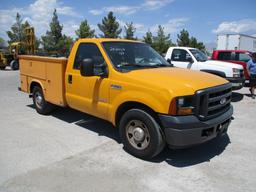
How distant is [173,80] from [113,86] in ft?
3.63

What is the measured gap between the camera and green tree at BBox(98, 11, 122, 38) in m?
33.9

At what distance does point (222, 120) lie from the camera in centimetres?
437

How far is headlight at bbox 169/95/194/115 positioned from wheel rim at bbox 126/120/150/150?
63cm

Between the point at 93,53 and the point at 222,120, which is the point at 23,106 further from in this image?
the point at 222,120

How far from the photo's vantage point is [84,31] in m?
34.3

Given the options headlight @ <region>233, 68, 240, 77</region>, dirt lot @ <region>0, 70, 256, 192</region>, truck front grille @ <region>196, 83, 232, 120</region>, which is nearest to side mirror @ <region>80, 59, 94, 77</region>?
dirt lot @ <region>0, 70, 256, 192</region>

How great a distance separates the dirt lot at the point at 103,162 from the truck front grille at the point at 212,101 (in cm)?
81

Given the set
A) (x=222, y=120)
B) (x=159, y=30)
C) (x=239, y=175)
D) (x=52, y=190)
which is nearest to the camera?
(x=52, y=190)

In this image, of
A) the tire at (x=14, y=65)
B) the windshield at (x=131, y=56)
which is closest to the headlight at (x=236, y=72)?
the windshield at (x=131, y=56)

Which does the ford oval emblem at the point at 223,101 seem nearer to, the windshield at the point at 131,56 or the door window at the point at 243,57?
the windshield at the point at 131,56

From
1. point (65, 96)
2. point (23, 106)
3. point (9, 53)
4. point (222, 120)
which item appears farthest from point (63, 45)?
point (222, 120)

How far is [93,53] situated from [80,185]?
266 centimetres

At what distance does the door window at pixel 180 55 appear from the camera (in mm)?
10820

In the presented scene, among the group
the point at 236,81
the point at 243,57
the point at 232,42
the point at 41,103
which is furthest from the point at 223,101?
the point at 232,42
